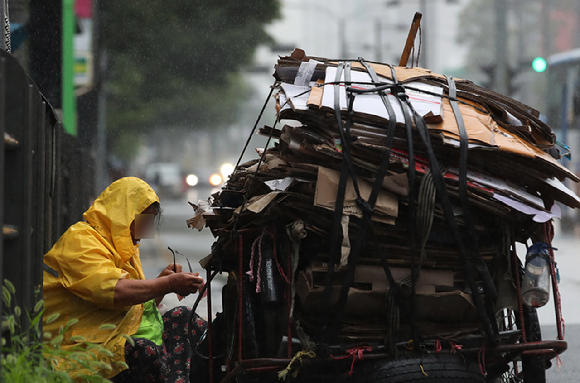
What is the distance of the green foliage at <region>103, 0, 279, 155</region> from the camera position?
18.0 meters

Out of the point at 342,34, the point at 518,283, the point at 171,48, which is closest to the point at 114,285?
the point at 518,283

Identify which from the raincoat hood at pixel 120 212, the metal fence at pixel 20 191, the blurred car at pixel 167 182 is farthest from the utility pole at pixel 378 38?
the metal fence at pixel 20 191

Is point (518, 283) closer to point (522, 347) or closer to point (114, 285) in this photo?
point (522, 347)

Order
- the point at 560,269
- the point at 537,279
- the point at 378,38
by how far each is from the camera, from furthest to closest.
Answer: the point at 378,38 → the point at 560,269 → the point at 537,279

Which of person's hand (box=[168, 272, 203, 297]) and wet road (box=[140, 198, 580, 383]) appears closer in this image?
person's hand (box=[168, 272, 203, 297])

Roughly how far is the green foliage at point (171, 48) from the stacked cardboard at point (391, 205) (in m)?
15.0

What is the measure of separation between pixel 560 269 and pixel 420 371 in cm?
1149

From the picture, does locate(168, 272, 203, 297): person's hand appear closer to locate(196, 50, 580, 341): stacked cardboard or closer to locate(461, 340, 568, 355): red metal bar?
locate(196, 50, 580, 341): stacked cardboard

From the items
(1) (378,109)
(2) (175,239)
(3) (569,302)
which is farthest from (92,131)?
(1) (378,109)

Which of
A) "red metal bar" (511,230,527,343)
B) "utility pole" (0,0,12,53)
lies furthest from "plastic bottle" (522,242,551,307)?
"utility pole" (0,0,12,53)

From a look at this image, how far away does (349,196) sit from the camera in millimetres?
3016

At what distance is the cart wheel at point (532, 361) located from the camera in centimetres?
331

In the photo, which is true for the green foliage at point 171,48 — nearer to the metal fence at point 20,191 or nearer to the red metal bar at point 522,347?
the metal fence at point 20,191

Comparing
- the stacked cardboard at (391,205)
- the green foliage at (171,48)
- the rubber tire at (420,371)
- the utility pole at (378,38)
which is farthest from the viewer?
the utility pole at (378,38)
